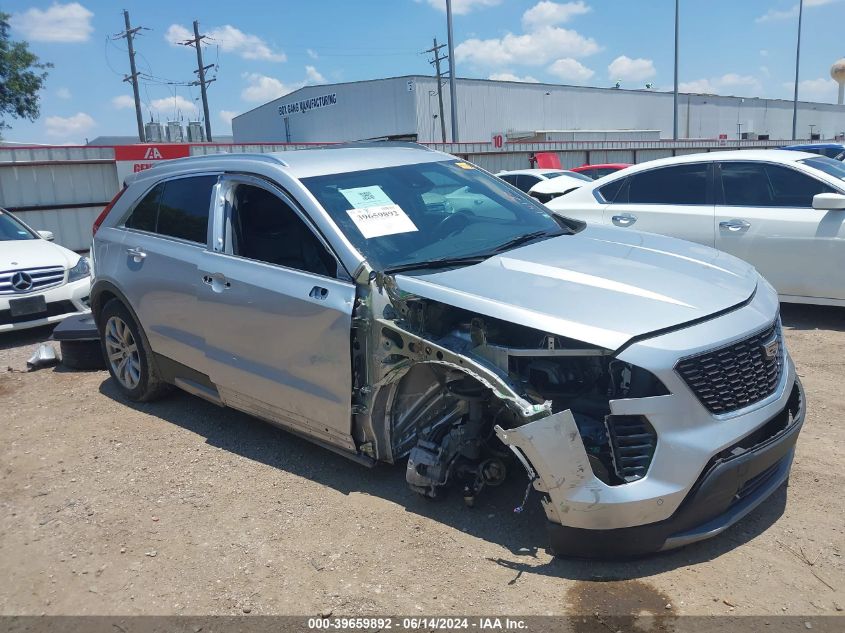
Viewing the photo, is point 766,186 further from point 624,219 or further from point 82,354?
point 82,354

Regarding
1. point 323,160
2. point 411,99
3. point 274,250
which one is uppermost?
point 411,99

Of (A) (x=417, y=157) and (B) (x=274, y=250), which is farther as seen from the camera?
(A) (x=417, y=157)

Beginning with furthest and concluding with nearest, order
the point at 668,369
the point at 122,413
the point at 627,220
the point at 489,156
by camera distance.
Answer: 1. the point at 489,156
2. the point at 627,220
3. the point at 122,413
4. the point at 668,369

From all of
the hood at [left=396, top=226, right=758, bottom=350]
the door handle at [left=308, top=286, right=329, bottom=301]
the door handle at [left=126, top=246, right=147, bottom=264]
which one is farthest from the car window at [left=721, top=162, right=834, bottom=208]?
the door handle at [left=126, top=246, right=147, bottom=264]

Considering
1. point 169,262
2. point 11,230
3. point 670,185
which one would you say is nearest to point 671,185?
point 670,185

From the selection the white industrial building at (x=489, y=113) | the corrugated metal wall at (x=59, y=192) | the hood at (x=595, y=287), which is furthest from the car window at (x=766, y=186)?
the white industrial building at (x=489, y=113)

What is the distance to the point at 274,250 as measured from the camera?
160 inches

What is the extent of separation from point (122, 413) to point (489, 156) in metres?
19.5

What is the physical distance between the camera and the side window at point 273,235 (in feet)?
12.4

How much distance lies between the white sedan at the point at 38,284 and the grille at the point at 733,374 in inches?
240

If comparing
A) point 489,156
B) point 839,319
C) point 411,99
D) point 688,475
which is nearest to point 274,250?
point 688,475

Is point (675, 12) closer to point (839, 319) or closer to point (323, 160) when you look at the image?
point (839, 319)

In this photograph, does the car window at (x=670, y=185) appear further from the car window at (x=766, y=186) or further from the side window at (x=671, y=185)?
the car window at (x=766, y=186)

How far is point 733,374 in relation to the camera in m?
2.92
